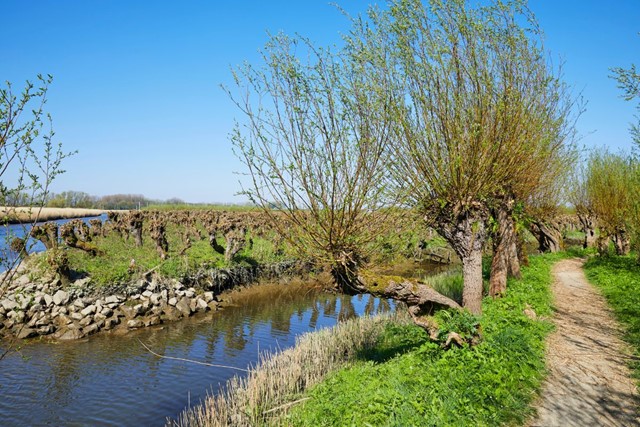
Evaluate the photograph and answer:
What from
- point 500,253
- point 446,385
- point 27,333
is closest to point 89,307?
point 27,333

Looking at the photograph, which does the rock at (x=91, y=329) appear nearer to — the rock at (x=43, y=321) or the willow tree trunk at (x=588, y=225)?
the rock at (x=43, y=321)

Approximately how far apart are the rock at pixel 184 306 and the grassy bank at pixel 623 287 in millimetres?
18740

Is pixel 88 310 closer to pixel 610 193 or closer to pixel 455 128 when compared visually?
pixel 455 128

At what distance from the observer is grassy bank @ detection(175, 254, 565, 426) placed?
722cm

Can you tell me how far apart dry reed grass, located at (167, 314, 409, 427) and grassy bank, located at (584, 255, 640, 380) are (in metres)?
6.94

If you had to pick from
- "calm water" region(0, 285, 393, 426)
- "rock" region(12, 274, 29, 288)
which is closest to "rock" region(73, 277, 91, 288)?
"rock" region(12, 274, 29, 288)

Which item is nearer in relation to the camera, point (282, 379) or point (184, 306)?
point (282, 379)

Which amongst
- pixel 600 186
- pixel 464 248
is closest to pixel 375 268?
pixel 464 248

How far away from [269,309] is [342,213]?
55.6 ft

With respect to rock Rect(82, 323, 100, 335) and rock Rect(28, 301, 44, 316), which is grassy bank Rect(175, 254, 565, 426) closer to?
rock Rect(82, 323, 100, 335)

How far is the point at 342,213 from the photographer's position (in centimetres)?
848

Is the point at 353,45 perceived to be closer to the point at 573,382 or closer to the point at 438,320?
the point at 438,320

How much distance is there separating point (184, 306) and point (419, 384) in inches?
651

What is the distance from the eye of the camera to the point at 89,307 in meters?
19.0
